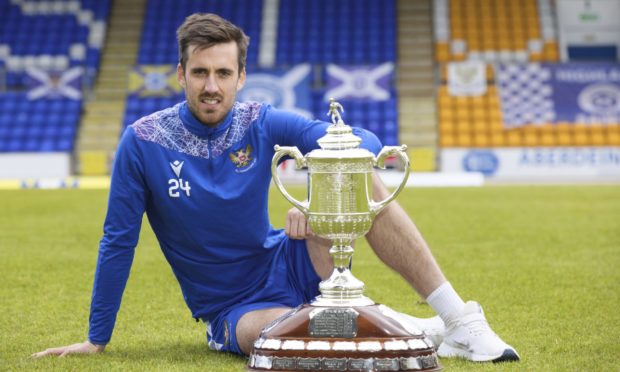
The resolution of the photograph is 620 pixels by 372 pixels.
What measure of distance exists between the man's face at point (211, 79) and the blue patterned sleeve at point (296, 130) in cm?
15

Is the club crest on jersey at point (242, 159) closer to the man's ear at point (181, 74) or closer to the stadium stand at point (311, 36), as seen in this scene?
the man's ear at point (181, 74)

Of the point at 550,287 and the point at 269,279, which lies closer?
the point at 269,279

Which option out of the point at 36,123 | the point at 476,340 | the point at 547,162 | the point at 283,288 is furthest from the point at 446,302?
the point at 36,123

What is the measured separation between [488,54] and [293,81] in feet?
13.3

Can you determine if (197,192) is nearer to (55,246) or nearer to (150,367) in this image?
(150,367)

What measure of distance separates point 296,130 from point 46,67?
19013 mm

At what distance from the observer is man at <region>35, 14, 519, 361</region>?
327 cm

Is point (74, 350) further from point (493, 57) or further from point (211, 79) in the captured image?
point (493, 57)

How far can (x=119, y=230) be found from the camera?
11.1 ft

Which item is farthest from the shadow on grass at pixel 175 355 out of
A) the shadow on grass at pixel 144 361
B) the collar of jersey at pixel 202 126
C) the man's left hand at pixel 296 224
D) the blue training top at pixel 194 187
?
the collar of jersey at pixel 202 126

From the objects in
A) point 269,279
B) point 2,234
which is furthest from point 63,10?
point 269,279

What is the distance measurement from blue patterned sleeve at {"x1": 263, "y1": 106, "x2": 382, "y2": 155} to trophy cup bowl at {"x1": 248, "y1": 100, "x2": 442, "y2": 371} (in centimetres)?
40

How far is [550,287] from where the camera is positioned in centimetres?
539

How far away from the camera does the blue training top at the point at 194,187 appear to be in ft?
11.1
